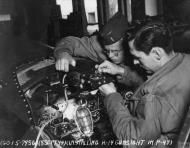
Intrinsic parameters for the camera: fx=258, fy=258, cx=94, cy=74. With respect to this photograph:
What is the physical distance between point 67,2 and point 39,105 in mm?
5853

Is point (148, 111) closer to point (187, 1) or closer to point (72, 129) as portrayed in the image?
point (72, 129)

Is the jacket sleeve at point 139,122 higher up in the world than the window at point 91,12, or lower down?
lower down

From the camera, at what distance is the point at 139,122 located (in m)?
1.48

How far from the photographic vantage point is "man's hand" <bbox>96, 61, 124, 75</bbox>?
2070 mm

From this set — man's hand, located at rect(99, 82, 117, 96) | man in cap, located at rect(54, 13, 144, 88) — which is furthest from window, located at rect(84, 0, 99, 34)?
man's hand, located at rect(99, 82, 117, 96)

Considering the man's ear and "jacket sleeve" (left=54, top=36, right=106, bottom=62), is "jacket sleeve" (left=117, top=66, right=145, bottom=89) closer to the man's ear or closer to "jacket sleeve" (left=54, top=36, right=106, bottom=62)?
"jacket sleeve" (left=54, top=36, right=106, bottom=62)

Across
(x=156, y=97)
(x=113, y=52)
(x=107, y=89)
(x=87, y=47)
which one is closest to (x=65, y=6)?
(x=87, y=47)

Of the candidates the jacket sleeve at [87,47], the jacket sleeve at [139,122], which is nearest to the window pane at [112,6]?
the jacket sleeve at [87,47]

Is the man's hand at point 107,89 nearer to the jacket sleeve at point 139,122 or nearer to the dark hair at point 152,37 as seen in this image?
the jacket sleeve at point 139,122

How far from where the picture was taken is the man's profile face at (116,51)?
237cm

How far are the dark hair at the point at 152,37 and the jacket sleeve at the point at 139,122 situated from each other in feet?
1.10

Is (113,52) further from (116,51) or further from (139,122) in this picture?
(139,122)

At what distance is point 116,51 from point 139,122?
1.06m

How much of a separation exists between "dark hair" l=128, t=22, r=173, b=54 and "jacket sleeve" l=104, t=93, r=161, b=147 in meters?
0.33
